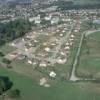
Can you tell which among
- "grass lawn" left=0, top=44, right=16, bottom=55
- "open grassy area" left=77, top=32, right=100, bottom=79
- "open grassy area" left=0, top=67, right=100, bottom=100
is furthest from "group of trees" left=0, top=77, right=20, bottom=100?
"grass lawn" left=0, top=44, right=16, bottom=55

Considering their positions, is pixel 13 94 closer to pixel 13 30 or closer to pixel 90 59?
pixel 90 59

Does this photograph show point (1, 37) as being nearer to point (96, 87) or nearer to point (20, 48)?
point (20, 48)

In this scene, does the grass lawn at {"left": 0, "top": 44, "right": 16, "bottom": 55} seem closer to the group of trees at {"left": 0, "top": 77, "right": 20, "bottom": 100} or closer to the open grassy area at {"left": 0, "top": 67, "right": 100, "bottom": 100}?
the open grassy area at {"left": 0, "top": 67, "right": 100, "bottom": 100}

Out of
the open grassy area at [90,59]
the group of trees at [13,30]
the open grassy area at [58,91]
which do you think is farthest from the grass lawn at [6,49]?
the open grassy area at [58,91]

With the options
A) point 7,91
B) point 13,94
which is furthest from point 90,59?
point 13,94

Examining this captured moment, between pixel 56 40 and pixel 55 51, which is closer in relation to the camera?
pixel 55 51

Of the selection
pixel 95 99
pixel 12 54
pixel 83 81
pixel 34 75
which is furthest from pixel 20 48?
pixel 95 99
